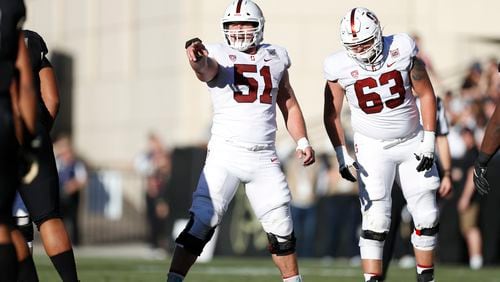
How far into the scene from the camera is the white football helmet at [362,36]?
8703mm

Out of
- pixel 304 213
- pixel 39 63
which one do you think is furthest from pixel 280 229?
pixel 304 213

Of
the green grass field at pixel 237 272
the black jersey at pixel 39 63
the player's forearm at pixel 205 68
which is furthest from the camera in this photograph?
the green grass field at pixel 237 272

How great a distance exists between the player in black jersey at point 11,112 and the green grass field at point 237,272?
17.6 feet

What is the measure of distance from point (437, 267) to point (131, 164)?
1097 centimetres

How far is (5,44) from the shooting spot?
600 centimetres

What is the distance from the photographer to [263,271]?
13711 mm

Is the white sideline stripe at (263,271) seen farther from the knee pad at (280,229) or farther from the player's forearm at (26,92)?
the player's forearm at (26,92)

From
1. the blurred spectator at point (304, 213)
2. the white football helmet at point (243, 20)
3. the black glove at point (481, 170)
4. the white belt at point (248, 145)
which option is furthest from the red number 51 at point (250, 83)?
the blurred spectator at point (304, 213)

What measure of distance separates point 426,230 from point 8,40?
3.92m

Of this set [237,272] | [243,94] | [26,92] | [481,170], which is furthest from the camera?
[237,272]

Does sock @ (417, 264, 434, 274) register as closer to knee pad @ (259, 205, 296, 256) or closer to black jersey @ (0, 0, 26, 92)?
knee pad @ (259, 205, 296, 256)

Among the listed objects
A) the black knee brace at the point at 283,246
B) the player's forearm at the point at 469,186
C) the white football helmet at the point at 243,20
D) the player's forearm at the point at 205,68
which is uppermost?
the white football helmet at the point at 243,20

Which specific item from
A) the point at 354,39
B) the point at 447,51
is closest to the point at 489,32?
the point at 447,51

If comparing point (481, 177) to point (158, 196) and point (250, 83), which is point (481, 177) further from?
point (158, 196)
